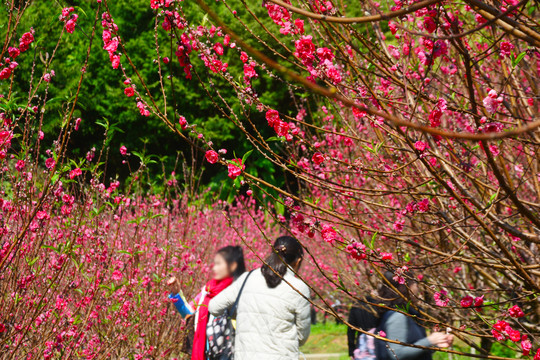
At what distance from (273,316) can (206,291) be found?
1.01 m

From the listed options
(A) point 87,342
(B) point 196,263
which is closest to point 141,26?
(B) point 196,263

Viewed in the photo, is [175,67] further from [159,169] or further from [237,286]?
[237,286]

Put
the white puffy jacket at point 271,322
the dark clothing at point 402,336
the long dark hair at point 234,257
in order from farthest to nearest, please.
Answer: the long dark hair at point 234,257
the white puffy jacket at point 271,322
the dark clothing at point 402,336

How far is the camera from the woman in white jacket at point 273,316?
3.72m

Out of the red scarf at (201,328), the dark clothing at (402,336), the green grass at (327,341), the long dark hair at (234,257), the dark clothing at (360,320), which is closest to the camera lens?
the dark clothing at (402,336)

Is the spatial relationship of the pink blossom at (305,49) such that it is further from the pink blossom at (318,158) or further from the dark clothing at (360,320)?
the dark clothing at (360,320)

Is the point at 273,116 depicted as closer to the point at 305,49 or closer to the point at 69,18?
the point at 305,49

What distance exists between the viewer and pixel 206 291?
455cm

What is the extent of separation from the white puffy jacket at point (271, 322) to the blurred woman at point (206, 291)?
1.74 ft

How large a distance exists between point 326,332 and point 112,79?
10732 millimetres

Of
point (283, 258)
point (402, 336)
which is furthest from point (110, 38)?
point (402, 336)

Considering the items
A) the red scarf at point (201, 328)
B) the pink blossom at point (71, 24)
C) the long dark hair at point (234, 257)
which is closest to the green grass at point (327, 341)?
the long dark hair at point (234, 257)

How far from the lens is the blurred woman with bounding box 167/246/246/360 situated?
4.31 m

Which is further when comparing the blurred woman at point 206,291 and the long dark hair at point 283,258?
the blurred woman at point 206,291
